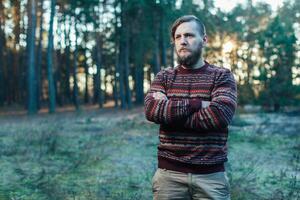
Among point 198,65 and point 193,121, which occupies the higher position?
point 198,65

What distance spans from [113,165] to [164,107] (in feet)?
20.9

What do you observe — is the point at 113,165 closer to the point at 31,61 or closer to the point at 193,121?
the point at 193,121

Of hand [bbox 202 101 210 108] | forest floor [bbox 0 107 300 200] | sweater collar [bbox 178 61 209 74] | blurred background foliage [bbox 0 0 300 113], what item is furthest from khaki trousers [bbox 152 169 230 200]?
blurred background foliage [bbox 0 0 300 113]

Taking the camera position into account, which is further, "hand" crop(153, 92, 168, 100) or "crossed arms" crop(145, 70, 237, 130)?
"hand" crop(153, 92, 168, 100)

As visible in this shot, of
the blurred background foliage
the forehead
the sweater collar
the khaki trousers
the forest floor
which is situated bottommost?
the forest floor

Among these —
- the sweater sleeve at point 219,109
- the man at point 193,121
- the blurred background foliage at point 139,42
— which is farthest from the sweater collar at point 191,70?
the blurred background foliage at point 139,42

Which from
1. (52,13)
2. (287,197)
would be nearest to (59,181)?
(287,197)

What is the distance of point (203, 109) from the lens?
122 inches

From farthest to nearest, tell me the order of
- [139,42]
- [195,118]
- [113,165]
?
[139,42] → [113,165] → [195,118]

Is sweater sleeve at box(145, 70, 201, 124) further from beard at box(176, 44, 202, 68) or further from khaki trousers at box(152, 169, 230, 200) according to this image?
khaki trousers at box(152, 169, 230, 200)

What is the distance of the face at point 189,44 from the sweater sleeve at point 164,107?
255 mm

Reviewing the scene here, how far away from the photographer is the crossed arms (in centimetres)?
303

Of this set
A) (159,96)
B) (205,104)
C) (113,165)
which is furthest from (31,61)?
(205,104)

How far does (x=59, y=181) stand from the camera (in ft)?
24.8
